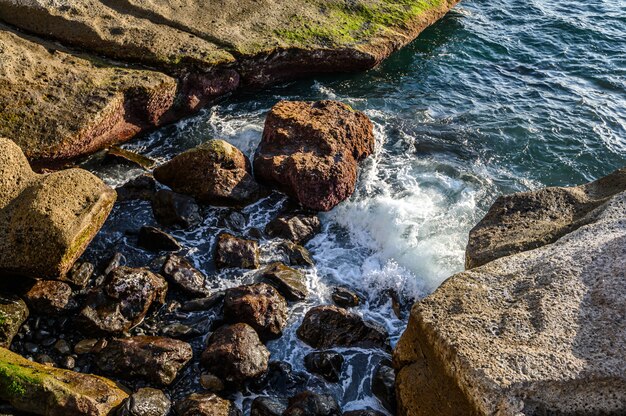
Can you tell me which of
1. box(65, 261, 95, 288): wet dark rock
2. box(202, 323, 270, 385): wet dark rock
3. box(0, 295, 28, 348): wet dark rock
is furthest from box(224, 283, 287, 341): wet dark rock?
box(0, 295, 28, 348): wet dark rock

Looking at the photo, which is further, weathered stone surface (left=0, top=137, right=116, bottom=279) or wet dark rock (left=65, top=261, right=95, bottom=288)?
wet dark rock (left=65, top=261, right=95, bottom=288)

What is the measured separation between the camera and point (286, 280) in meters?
11.2

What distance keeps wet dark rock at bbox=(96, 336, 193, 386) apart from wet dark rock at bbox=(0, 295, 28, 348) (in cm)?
155

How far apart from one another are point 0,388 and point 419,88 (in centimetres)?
1459

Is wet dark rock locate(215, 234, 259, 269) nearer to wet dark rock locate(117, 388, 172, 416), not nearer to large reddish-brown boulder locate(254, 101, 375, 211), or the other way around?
large reddish-brown boulder locate(254, 101, 375, 211)

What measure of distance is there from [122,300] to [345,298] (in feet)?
13.7

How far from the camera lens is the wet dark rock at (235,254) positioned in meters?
11.6

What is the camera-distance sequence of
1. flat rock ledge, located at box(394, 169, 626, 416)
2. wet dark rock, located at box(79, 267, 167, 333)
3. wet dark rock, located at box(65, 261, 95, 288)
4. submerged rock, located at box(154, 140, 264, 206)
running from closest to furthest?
flat rock ledge, located at box(394, 169, 626, 416) < wet dark rock, located at box(79, 267, 167, 333) < wet dark rock, located at box(65, 261, 95, 288) < submerged rock, located at box(154, 140, 264, 206)

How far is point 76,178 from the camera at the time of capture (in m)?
11.0

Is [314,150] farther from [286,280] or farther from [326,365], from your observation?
[326,365]

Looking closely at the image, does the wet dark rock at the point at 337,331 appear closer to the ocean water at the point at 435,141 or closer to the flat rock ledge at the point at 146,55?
the ocean water at the point at 435,141

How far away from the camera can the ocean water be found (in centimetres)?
1173

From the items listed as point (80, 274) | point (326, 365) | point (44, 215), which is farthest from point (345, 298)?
point (44, 215)

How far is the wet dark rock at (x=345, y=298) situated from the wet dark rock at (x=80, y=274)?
475 centimetres
